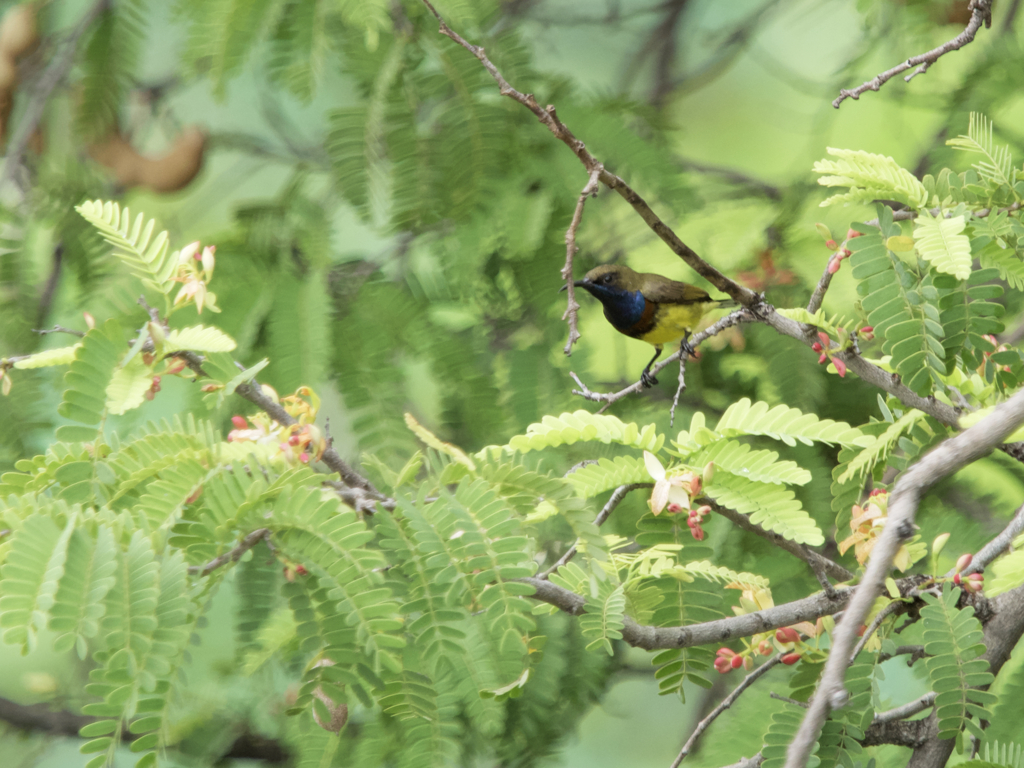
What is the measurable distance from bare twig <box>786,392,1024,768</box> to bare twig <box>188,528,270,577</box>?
0.44 meters

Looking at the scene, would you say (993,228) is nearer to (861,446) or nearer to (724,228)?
(861,446)

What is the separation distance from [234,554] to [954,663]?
65 cm

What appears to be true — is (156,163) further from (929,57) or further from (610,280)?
(929,57)

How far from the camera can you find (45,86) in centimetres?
228

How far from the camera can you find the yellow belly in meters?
2.23

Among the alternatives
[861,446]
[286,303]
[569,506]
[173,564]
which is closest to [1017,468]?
[861,446]

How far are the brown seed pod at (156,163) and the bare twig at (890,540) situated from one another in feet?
8.12

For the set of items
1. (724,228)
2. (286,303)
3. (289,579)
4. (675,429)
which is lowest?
(675,429)

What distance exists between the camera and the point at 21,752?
2949 millimetres

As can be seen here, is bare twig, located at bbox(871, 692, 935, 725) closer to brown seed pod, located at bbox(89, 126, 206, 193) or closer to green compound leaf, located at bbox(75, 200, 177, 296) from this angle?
green compound leaf, located at bbox(75, 200, 177, 296)

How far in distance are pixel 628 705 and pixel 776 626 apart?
117 inches

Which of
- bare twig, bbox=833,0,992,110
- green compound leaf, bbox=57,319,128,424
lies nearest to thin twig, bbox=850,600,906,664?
bare twig, bbox=833,0,992,110

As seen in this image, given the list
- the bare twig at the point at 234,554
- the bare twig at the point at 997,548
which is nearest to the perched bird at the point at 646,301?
the bare twig at the point at 997,548

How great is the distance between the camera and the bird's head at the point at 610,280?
7.10 feet
